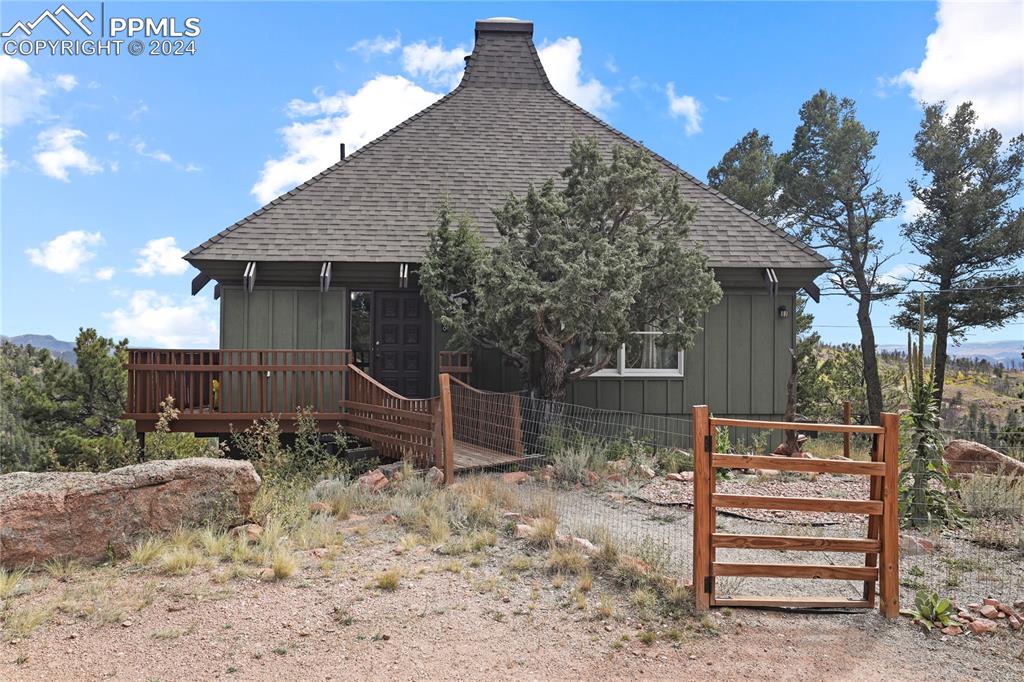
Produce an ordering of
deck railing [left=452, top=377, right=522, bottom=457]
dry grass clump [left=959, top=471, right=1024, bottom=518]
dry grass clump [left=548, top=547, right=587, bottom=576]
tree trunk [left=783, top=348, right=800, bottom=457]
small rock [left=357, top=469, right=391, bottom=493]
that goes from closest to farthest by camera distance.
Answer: dry grass clump [left=548, top=547, right=587, bottom=576] < dry grass clump [left=959, top=471, right=1024, bottom=518] < small rock [left=357, top=469, right=391, bottom=493] < deck railing [left=452, top=377, right=522, bottom=457] < tree trunk [left=783, top=348, right=800, bottom=457]

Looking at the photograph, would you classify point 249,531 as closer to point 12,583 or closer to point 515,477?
point 12,583

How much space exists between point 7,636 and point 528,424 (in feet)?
22.7

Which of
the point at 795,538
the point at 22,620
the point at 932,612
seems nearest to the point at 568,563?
the point at 795,538

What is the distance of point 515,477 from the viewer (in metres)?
8.83

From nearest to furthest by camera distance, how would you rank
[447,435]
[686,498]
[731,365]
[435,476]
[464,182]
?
[686,498]
[435,476]
[447,435]
[731,365]
[464,182]

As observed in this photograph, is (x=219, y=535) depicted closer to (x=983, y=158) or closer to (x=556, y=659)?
(x=556, y=659)

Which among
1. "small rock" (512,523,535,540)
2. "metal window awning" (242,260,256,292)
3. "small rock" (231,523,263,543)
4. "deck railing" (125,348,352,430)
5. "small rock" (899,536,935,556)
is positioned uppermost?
"metal window awning" (242,260,256,292)

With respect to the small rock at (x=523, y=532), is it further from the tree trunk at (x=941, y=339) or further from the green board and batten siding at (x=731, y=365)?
the tree trunk at (x=941, y=339)

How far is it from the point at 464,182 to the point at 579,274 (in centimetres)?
599

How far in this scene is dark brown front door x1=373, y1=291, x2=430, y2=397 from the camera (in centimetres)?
1323

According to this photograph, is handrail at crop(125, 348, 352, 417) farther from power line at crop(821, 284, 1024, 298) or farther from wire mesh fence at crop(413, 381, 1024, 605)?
power line at crop(821, 284, 1024, 298)

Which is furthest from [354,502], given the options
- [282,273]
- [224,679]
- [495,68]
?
[495,68]

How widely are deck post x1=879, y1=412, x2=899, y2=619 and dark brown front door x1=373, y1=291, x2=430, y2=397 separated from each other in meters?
8.97

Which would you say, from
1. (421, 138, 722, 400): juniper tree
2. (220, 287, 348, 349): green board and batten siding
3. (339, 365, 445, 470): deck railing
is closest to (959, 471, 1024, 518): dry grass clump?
(421, 138, 722, 400): juniper tree
